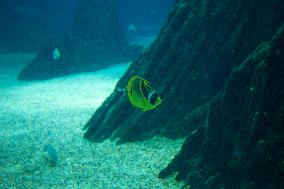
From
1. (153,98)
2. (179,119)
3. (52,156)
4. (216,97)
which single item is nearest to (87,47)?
(52,156)

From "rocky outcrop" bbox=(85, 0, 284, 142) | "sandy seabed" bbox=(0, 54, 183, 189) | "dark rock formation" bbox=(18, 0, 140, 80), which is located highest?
"rocky outcrop" bbox=(85, 0, 284, 142)

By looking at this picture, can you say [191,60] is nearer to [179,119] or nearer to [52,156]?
[179,119]

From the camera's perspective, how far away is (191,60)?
21.3 ft

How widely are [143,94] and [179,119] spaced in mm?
2933

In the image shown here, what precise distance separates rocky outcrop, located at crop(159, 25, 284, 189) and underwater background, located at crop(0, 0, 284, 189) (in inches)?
0.5

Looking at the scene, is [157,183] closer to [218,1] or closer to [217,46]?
[217,46]

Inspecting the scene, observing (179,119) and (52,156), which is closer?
(52,156)

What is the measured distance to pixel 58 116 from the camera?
998 centimetres

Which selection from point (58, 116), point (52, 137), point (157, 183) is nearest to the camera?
point (157, 183)

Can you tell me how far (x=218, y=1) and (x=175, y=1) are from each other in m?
1.56

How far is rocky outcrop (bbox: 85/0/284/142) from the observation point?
5.55 metres

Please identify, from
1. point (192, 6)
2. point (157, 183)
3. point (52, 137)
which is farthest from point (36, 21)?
point (157, 183)

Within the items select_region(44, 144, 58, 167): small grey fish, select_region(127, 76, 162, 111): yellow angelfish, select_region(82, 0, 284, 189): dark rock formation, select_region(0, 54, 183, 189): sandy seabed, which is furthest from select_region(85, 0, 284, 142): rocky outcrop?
select_region(127, 76, 162, 111): yellow angelfish

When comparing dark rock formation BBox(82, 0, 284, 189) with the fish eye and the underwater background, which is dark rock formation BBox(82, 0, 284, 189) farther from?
the fish eye
